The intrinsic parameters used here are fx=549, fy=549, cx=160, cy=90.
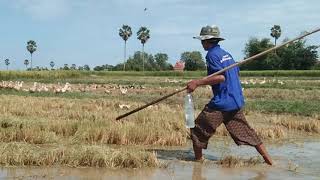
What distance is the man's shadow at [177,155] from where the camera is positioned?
7390 millimetres

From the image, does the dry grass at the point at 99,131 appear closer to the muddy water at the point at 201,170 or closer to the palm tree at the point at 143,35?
the muddy water at the point at 201,170

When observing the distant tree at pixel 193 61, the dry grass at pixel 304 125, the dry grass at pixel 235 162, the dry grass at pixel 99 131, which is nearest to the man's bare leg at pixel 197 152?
the dry grass at pixel 235 162

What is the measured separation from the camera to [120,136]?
854cm

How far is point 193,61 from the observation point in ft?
339

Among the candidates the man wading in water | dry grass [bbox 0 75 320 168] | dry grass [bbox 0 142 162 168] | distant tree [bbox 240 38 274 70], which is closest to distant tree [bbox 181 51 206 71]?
distant tree [bbox 240 38 274 70]

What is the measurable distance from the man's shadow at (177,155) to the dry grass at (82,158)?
815 millimetres

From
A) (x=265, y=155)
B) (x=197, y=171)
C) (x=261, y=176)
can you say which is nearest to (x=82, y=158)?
(x=197, y=171)

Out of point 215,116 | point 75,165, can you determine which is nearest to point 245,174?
point 215,116

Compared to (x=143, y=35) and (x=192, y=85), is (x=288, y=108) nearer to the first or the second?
(x=192, y=85)

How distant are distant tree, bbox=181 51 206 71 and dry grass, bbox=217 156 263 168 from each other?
285ft

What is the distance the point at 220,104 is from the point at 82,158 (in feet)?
6.15

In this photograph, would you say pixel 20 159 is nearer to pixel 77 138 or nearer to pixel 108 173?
pixel 108 173

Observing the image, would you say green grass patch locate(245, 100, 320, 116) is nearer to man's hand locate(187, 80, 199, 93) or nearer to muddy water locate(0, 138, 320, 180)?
muddy water locate(0, 138, 320, 180)

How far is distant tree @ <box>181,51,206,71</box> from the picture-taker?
315 feet
